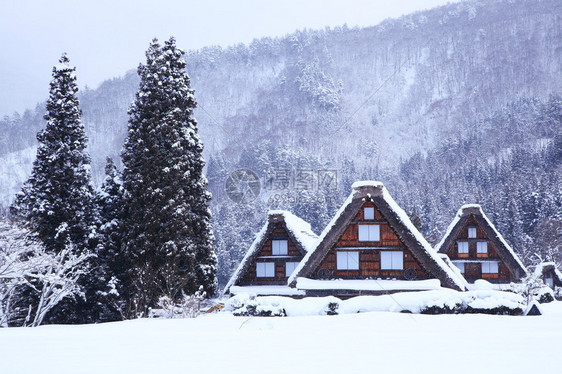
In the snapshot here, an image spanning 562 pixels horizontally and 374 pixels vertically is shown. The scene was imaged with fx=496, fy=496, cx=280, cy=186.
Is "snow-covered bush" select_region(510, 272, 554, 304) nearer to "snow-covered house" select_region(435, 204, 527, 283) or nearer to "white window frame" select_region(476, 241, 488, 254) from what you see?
"snow-covered house" select_region(435, 204, 527, 283)

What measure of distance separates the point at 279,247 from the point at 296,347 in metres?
25.8

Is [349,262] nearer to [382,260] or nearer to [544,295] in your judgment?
[382,260]

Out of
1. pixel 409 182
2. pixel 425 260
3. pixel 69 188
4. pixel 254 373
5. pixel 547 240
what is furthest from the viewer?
pixel 409 182

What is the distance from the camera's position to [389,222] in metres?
26.4

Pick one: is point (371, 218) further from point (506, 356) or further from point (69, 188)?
point (506, 356)

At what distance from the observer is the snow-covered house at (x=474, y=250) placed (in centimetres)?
4447

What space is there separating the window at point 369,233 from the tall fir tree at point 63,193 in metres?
14.3

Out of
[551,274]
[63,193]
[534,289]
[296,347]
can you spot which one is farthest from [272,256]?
[551,274]

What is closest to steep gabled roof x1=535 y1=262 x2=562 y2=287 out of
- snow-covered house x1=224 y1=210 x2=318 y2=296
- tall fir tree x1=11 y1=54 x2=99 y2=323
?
snow-covered house x1=224 y1=210 x2=318 y2=296

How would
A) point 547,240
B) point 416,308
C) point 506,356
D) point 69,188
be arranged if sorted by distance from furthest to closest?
1. point 547,240
2. point 69,188
3. point 416,308
4. point 506,356

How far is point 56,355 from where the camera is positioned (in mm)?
8688

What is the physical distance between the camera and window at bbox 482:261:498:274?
45188 mm

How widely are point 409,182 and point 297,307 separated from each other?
156 m

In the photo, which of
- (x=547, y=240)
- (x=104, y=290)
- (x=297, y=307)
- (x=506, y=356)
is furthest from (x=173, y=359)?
(x=547, y=240)
